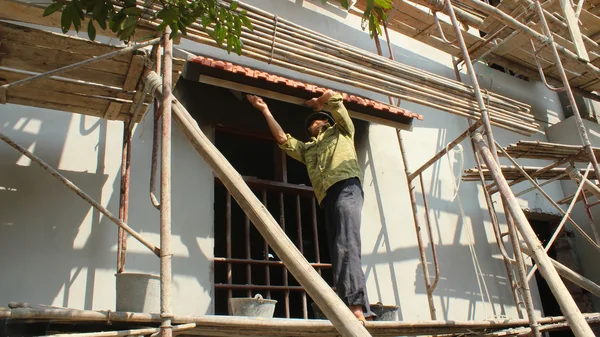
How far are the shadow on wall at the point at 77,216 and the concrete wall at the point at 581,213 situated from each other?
213 inches

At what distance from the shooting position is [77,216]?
4.07 metres

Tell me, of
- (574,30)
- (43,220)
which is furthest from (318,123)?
(574,30)

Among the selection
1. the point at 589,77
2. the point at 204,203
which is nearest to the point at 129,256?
the point at 204,203

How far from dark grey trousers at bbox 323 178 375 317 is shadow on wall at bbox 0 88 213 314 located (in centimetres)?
125


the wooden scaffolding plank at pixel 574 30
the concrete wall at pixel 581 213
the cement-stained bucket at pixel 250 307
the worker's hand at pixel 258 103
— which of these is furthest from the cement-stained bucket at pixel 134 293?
the concrete wall at pixel 581 213

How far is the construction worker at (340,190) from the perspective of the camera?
3594 millimetres

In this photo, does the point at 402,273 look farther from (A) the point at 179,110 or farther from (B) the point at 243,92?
(A) the point at 179,110

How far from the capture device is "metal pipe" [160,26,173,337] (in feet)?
7.92

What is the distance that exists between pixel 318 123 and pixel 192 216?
1371mm

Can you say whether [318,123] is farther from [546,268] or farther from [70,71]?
[546,268]

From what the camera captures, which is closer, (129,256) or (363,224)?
(129,256)

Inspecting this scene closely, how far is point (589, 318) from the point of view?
4246 millimetres

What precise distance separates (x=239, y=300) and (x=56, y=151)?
1898mm

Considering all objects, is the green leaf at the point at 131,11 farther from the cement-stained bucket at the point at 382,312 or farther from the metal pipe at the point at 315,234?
the metal pipe at the point at 315,234
